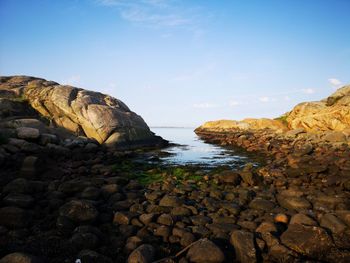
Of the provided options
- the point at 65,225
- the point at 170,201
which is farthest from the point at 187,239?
the point at 65,225

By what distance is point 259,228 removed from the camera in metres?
6.42

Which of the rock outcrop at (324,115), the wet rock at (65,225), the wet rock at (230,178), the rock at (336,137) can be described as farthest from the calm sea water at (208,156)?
the wet rock at (65,225)

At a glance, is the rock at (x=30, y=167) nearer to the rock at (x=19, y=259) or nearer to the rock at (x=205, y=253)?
the rock at (x=19, y=259)

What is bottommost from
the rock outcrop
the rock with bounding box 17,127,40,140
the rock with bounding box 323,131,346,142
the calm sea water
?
the calm sea water

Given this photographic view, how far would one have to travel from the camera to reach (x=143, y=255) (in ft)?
16.8

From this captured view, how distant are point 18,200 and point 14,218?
111cm

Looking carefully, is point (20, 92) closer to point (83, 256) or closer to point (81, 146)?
point (81, 146)

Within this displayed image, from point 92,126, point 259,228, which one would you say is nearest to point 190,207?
point 259,228

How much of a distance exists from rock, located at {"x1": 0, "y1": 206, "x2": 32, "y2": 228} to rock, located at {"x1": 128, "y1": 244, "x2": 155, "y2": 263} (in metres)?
3.26

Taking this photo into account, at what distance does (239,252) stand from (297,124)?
40.9 metres

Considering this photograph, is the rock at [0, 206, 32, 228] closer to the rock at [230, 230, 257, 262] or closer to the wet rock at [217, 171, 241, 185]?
the rock at [230, 230, 257, 262]

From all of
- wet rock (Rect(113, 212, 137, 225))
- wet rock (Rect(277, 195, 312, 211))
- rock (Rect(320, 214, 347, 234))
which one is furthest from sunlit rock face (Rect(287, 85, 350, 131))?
wet rock (Rect(113, 212, 137, 225))

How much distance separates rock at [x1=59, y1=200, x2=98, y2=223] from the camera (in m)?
6.68

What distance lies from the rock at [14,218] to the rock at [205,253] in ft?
14.1
